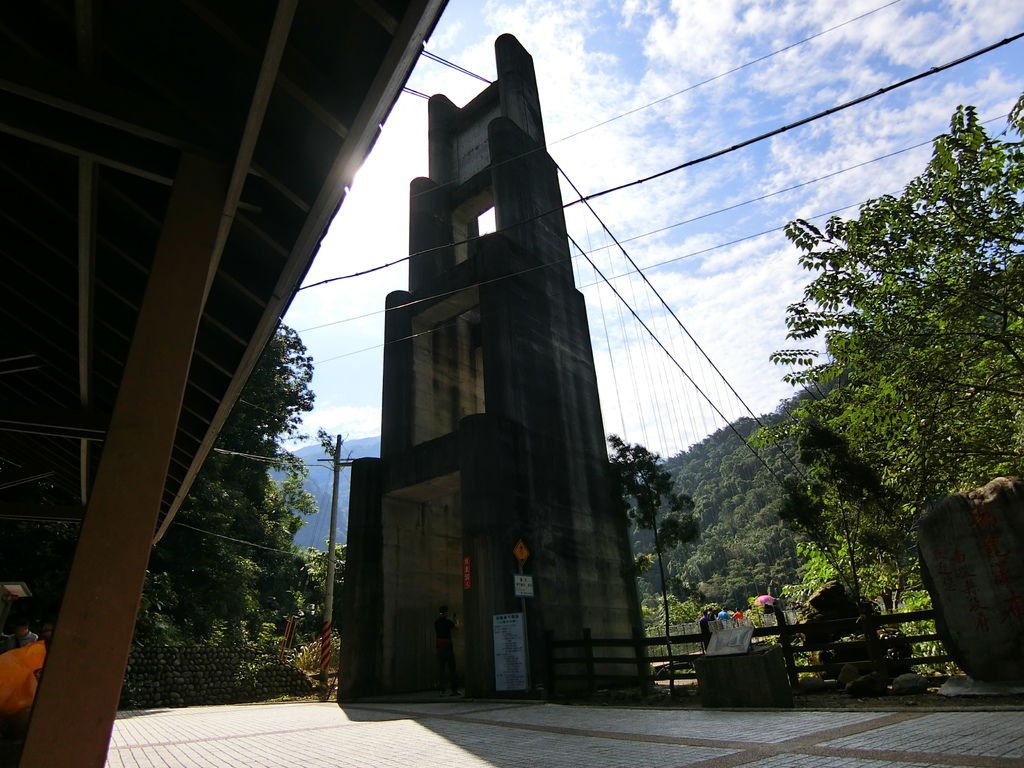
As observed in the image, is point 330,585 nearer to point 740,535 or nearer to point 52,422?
point 52,422

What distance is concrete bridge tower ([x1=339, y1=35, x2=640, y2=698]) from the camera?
40.5ft

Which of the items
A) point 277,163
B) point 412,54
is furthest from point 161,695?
point 412,54

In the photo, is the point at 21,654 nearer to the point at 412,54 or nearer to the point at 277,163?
the point at 277,163

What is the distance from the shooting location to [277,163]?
409 cm

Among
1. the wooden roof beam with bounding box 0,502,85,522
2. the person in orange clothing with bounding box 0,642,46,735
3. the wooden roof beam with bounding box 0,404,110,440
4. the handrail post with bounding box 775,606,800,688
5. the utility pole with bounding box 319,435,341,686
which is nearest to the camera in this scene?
the person in orange clothing with bounding box 0,642,46,735

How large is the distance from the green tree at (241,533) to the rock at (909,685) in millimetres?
17582

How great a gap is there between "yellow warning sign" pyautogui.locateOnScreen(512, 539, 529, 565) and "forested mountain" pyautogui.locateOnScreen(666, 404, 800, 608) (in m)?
45.1

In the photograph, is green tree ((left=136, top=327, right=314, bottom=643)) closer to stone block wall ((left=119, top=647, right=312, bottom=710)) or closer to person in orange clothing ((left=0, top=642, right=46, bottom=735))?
stone block wall ((left=119, top=647, right=312, bottom=710))

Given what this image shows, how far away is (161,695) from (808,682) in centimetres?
1546

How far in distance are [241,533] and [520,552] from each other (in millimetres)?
19789

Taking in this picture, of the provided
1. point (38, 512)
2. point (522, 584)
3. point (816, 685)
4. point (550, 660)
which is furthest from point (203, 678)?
point (816, 685)

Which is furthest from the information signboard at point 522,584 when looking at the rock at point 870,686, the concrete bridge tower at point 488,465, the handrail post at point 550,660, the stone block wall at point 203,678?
the stone block wall at point 203,678

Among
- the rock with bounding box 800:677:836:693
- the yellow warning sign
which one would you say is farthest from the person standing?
the rock with bounding box 800:677:836:693

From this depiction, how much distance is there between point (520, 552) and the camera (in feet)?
38.6
